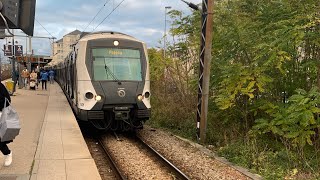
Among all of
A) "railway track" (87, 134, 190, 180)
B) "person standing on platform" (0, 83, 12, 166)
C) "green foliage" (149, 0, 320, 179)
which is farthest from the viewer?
"green foliage" (149, 0, 320, 179)

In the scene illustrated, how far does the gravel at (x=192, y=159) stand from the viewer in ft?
26.3

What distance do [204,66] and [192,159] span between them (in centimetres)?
289

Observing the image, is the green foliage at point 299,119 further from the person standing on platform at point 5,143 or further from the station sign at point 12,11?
the station sign at point 12,11

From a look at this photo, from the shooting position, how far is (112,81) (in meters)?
11.7

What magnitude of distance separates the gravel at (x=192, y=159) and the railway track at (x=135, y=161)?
279 mm

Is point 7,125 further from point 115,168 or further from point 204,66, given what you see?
point 204,66

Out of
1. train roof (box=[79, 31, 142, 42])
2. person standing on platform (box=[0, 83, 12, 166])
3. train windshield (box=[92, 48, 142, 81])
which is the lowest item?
person standing on platform (box=[0, 83, 12, 166])

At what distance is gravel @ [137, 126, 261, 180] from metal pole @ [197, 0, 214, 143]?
664mm

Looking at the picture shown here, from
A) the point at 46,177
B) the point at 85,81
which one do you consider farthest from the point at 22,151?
the point at 85,81

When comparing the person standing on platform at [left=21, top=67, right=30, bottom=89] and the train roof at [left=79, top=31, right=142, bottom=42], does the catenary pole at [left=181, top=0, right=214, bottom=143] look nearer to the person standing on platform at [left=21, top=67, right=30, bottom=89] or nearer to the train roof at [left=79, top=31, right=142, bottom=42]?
the train roof at [left=79, top=31, right=142, bottom=42]

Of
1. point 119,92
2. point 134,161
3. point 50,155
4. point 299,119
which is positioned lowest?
point 134,161

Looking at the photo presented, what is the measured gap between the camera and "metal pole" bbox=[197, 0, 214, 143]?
1103 cm

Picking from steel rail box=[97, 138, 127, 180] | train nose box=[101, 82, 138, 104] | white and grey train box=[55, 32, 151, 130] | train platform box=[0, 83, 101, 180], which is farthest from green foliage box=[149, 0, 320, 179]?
train platform box=[0, 83, 101, 180]

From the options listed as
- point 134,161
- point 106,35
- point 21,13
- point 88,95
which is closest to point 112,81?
point 88,95
